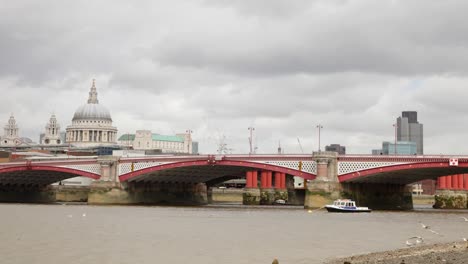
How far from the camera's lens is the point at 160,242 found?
50.3 metres

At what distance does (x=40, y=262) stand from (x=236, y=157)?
67.5m

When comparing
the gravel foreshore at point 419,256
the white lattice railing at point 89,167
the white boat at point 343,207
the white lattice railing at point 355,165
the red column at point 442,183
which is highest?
the white lattice railing at point 89,167

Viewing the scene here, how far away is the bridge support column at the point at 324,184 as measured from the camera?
97875 millimetres

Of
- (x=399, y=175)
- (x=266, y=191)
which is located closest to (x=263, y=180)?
(x=266, y=191)

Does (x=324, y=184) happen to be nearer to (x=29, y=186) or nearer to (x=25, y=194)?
(x=25, y=194)

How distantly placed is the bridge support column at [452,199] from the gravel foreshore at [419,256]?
261ft

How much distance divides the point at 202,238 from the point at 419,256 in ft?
61.4

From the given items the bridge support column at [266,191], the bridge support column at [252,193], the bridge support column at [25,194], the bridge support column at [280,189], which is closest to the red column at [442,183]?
the bridge support column at [280,189]

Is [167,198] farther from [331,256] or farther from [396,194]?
[331,256]

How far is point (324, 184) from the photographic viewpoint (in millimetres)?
97875

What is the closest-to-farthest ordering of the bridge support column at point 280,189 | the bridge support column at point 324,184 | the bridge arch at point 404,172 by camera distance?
1. the bridge arch at point 404,172
2. the bridge support column at point 324,184
3. the bridge support column at point 280,189

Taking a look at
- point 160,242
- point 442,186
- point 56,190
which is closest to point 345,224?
point 160,242

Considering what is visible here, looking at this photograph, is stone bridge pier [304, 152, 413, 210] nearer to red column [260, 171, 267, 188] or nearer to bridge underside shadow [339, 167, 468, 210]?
bridge underside shadow [339, 167, 468, 210]

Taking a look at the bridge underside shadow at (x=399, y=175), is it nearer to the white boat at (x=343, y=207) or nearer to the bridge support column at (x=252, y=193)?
the white boat at (x=343, y=207)
